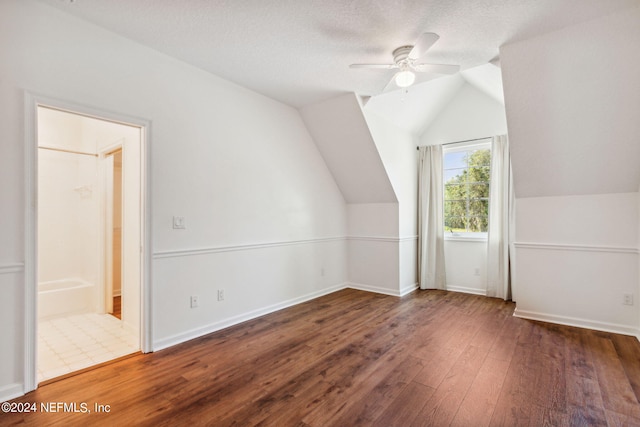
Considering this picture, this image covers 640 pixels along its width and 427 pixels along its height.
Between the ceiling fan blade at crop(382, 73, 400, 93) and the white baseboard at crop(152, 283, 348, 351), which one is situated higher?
the ceiling fan blade at crop(382, 73, 400, 93)

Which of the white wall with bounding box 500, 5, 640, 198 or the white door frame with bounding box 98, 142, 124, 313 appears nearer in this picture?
the white wall with bounding box 500, 5, 640, 198

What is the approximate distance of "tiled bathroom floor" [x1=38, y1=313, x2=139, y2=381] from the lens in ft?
8.24

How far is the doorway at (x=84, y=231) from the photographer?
10.6 feet

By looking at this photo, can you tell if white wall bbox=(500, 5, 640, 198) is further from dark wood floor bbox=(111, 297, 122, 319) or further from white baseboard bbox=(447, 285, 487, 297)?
dark wood floor bbox=(111, 297, 122, 319)

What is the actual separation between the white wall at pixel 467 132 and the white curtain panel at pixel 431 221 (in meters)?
0.17

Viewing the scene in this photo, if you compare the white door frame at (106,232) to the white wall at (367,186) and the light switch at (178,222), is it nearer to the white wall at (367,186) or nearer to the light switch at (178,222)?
the light switch at (178,222)

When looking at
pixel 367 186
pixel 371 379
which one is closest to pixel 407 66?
pixel 367 186

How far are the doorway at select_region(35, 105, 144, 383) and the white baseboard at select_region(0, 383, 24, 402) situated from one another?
859 mm

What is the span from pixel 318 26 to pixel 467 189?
11.8 feet

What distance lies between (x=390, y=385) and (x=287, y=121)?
328 cm

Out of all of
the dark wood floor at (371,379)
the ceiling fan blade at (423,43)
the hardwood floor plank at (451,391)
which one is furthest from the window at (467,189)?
the ceiling fan blade at (423,43)

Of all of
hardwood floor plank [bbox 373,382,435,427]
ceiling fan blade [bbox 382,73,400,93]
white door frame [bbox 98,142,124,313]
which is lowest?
hardwood floor plank [bbox 373,382,435,427]

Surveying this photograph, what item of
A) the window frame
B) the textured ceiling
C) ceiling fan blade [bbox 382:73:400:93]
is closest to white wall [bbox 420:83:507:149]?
the window frame

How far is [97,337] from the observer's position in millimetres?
3102
